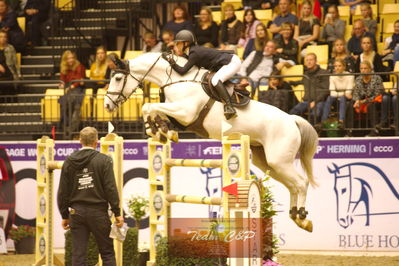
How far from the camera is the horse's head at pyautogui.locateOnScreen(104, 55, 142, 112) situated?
8586mm

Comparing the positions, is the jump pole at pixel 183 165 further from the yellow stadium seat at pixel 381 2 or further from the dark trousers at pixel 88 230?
the yellow stadium seat at pixel 381 2

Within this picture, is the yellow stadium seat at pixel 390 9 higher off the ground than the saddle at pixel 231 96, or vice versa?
the yellow stadium seat at pixel 390 9

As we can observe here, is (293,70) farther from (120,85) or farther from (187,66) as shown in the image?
(120,85)

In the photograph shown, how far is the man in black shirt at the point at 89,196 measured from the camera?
7.77 metres

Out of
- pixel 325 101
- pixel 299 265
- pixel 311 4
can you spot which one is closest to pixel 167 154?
pixel 299 265

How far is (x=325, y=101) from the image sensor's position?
11594 millimetres

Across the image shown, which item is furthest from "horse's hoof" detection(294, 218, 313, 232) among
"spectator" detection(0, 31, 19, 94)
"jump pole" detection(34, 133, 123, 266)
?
"spectator" detection(0, 31, 19, 94)

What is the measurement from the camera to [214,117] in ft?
28.1

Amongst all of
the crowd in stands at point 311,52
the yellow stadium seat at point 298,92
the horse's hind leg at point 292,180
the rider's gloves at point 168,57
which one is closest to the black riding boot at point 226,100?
the rider's gloves at point 168,57

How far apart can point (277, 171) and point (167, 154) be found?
1.24 metres

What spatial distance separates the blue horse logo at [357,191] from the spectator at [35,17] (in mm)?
6959

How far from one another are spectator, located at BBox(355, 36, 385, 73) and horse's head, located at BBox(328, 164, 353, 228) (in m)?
1.72

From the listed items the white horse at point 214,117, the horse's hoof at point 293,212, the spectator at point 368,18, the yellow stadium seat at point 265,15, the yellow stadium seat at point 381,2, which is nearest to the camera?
the white horse at point 214,117

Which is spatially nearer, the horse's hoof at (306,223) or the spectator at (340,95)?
the horse's hoof at (306,223)
